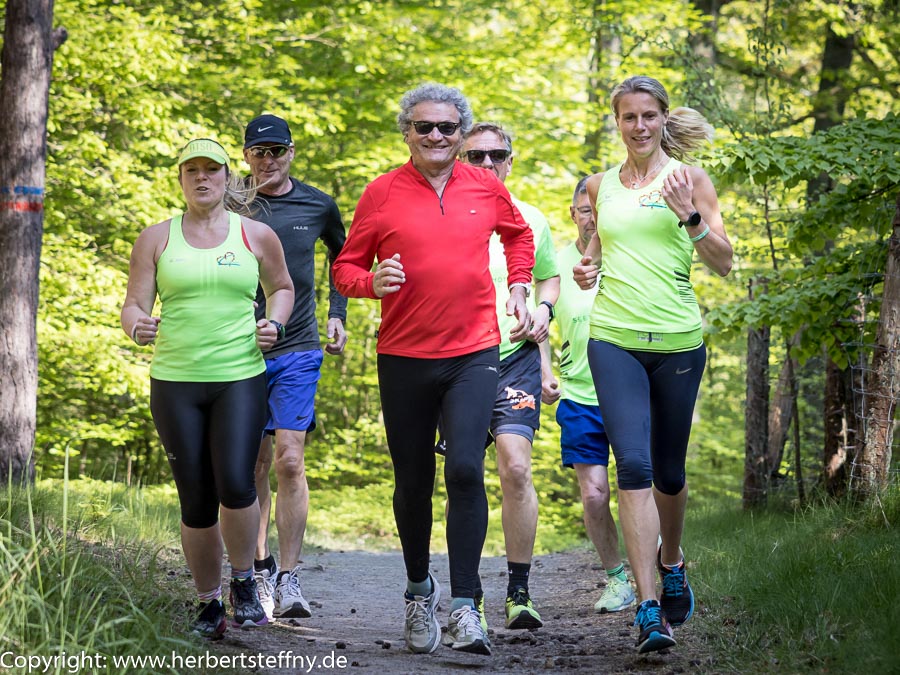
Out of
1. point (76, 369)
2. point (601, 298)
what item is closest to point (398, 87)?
point (76, 369)

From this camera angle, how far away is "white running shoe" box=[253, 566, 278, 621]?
221 inches

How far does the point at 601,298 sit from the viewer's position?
5.01 metres

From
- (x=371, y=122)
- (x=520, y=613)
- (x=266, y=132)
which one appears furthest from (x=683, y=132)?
(x=371, y=122)

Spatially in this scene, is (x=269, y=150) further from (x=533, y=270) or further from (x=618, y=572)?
(x=618, y=572)

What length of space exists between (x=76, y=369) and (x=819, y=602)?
11.4 metres

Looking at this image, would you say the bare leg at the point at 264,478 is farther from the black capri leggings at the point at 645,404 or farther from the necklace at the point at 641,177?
the necklace at the point at 641,177

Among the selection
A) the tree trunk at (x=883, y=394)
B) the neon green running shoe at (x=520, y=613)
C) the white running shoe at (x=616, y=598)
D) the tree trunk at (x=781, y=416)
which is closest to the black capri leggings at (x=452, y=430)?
the neon green running shoe at (x=520, y=613)

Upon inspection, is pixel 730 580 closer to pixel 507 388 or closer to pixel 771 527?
pixel 507 388

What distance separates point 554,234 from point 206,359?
11546mm

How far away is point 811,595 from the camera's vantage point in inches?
178

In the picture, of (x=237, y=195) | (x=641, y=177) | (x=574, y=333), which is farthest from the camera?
(x=574, y=333)

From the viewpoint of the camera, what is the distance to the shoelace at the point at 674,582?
16.7 ft

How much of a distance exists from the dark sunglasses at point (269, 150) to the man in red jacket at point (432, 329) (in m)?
1.44

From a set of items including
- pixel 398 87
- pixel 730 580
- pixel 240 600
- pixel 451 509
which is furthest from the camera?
pixel 398 87
